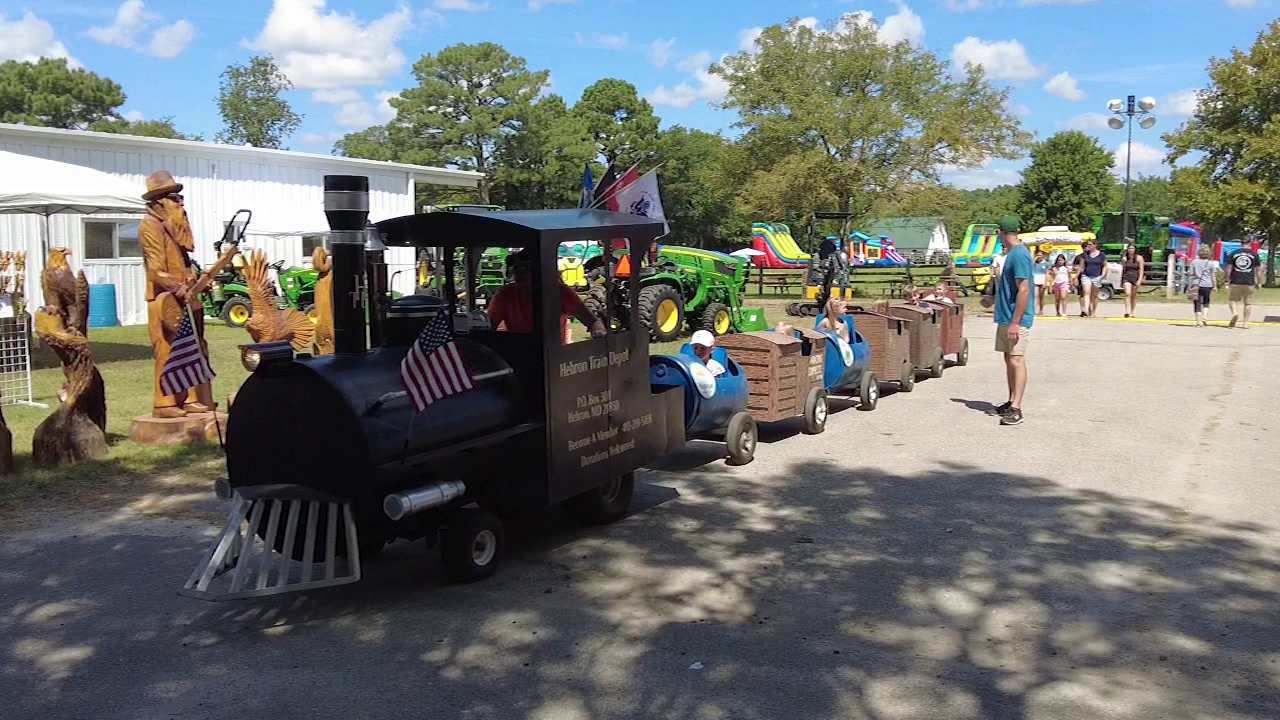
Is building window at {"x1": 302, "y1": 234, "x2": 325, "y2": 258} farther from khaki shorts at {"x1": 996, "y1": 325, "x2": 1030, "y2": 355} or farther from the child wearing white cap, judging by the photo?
the child wearing white cap

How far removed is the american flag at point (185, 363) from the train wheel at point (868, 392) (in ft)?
23.0

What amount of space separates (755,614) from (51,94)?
75.6 meters

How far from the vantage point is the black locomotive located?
4.98 metres

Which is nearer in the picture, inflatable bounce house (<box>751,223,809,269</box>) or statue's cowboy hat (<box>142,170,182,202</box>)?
statue's cowboy hat (<box>142,170,182,202</box>)

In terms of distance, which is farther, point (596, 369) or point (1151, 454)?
point (1151, 454)

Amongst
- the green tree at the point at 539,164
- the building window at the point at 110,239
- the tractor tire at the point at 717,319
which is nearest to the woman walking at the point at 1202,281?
the tractor tire at the point at 717,319

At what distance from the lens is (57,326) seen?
28.6 feet

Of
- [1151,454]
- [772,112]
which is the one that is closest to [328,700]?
[1151,454]

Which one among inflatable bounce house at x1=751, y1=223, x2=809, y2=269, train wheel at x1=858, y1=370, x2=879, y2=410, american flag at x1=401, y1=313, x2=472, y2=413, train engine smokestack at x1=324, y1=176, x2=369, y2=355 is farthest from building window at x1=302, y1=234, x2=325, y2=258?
inflatable bounce house at x1=751, y1=223, x2=809, y2=269

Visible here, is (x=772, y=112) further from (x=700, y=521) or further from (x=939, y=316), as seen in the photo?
(x=700, y=521)

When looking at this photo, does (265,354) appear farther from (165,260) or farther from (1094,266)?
(1094,266)

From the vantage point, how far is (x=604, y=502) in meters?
6.72

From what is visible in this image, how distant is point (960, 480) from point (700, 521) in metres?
2.30

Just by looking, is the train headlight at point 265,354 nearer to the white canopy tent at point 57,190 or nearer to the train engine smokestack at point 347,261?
the train engine smokestack at point 347,261
